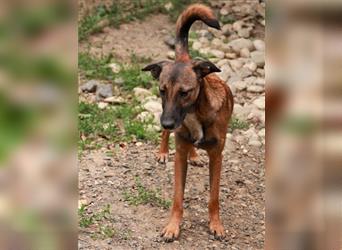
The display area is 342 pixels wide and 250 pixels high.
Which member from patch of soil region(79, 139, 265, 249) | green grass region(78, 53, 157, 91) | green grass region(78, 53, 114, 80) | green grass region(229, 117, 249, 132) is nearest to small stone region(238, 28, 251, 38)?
green grass region(78, 53, 157, 91)

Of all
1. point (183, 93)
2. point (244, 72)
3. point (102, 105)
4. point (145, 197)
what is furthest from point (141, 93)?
point (183, 93)

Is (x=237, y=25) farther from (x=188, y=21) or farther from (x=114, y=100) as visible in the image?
(x=188, y=21)

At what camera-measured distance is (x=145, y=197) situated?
222 inches

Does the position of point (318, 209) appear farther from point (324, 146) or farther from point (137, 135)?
point (137, 135)

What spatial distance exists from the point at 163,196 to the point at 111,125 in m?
1.43

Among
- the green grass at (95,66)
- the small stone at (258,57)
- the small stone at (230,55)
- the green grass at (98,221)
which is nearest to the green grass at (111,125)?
the green grass at (95,66)

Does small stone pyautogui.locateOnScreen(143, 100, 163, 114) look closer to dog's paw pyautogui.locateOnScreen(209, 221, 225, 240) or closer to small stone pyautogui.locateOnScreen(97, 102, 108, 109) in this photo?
small stone pyautogui.locateOnScreen(97, 102, 108, 109)

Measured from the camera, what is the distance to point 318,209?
152cm

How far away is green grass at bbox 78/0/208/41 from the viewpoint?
9055 mm

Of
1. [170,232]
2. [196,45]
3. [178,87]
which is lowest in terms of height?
[170,232]

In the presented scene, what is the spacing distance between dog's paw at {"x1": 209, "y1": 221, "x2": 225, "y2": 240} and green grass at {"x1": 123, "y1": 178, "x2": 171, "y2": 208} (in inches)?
18.6

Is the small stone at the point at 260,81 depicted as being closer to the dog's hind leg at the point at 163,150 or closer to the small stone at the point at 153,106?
the small stone at the point at 153,106

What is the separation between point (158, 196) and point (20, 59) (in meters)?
4.27

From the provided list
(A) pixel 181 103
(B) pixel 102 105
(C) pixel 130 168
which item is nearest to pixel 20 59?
(A) pixel 181 103
